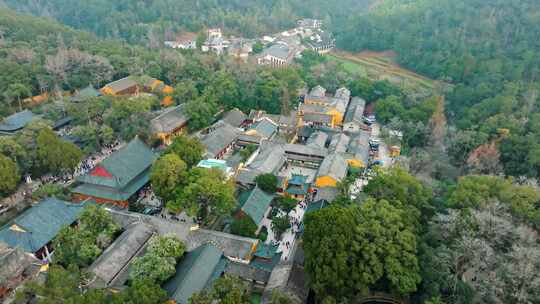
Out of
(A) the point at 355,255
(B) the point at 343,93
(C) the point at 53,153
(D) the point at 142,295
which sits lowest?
(B) the point at 343,93

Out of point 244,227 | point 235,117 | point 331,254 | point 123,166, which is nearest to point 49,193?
point 123,166

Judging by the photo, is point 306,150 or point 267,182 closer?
point 267,182

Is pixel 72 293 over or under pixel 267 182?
over

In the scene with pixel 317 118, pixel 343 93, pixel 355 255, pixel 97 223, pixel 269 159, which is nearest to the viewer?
pixel 355 255

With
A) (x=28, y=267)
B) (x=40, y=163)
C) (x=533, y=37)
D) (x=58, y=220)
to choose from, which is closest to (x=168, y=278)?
(x=28, y=267)

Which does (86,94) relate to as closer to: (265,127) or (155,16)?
(265,127)

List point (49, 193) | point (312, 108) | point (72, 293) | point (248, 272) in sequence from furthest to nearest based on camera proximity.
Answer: point (312, 108) < point (49, 193) < point (248, 272) < point (72, 293)

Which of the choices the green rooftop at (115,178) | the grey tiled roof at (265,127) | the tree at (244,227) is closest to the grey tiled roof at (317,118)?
the grey tiled roof at (265,127)
